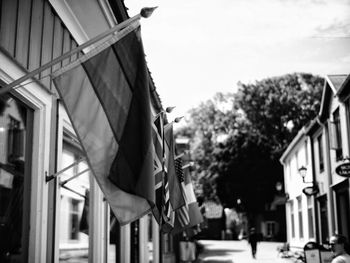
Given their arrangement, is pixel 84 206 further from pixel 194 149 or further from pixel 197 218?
pixel 194 149

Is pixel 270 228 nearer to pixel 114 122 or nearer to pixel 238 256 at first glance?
pixel 238 256

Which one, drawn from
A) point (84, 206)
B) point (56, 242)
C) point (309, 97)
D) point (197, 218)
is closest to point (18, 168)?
point (56, 242)

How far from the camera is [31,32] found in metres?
4.68

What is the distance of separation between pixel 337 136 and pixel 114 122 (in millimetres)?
16894

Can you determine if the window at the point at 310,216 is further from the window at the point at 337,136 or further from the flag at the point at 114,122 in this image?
the flag at the point at 114,122

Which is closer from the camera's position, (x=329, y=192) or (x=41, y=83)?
(x=41, y=83)

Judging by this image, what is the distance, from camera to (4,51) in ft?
13.2

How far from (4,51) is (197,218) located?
7.41 meters

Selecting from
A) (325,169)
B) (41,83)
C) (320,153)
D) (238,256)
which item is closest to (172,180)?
(41,83)

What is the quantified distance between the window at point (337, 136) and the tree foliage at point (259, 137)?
27.7m

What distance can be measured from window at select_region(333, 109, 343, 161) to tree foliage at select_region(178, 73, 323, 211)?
91.0ft

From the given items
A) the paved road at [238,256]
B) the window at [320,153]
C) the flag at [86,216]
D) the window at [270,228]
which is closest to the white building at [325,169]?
the window at [320,153]

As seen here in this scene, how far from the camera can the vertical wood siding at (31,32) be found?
13.6 feet

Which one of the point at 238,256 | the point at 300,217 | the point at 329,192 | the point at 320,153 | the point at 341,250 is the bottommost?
the point at 238,256
